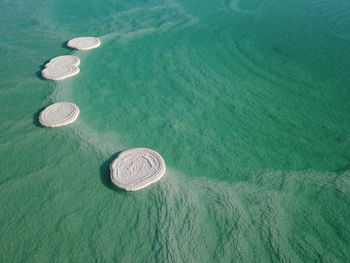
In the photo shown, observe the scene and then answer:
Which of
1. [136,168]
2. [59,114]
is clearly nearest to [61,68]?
[59,114]

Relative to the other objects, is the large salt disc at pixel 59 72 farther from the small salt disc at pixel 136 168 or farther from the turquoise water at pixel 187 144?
the small salt disc at pixel 136 168

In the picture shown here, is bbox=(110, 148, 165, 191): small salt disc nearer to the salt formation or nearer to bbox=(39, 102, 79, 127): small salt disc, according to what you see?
bbox=(39, 102, 79, 127): small salt disc

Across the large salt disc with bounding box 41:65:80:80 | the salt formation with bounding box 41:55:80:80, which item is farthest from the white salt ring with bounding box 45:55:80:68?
the large salt disc with bounding box 41:65:80:80

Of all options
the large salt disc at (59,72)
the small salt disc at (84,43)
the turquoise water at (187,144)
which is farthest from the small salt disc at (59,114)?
the small salt disc at (84,43)

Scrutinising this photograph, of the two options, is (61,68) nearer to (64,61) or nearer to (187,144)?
(64,61)

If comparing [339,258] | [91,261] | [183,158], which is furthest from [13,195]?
[339,258]

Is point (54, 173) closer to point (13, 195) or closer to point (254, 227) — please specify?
point (13, 195)
